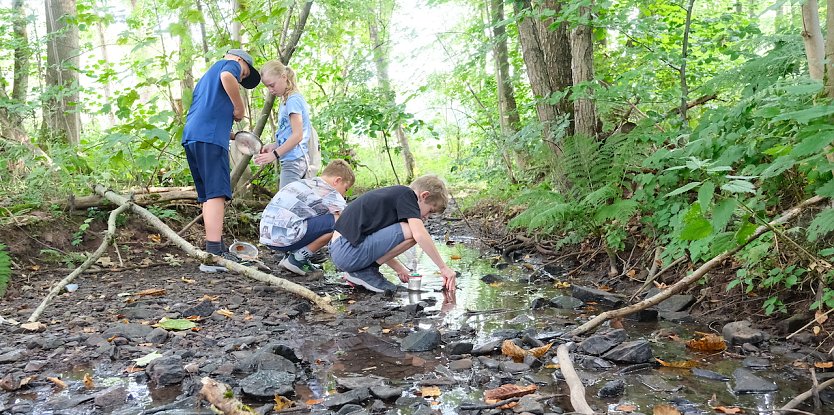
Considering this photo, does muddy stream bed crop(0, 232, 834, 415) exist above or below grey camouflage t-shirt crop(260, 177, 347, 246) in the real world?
below

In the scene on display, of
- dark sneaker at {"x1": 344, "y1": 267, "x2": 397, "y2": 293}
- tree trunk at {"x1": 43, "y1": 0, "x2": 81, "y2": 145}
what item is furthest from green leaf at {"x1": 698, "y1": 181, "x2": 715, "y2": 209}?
tree trunk at {"x1": 43, "y1": 0, "x2": 81, "y2": 145}

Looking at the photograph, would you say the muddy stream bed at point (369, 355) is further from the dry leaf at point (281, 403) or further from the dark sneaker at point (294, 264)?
the dark sneaker at point (294, 264)

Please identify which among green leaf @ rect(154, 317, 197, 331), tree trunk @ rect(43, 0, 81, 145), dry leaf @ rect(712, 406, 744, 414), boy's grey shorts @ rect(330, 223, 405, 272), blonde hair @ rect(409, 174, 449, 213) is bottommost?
dry leaf @ rect(712, 406, 744, 414)

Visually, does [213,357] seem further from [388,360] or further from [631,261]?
[631,261]

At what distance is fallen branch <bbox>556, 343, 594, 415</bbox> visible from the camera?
236 cm

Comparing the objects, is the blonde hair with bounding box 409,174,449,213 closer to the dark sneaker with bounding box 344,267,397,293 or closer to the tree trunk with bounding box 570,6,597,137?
the dark sneaker with bounding box 344,267,397,293

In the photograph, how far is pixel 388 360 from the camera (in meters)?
3.31

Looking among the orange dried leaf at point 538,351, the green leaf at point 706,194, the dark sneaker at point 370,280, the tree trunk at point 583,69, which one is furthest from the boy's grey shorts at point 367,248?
the green leaf at point 706,194

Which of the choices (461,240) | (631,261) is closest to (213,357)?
(631,261)

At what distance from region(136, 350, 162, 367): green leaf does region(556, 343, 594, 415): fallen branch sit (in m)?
2.07

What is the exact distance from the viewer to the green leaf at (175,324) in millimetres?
3795

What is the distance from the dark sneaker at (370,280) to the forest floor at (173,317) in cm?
8

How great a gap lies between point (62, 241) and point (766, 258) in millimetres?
5976

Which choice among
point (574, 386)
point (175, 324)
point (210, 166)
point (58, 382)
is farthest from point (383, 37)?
point (574, 386)
